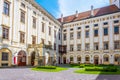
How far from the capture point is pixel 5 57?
78.9 ft

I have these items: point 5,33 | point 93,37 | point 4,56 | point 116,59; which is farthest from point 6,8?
point 116,59

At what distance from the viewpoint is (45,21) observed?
1476 inches

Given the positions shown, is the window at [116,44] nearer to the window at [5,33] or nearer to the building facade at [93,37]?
the building facade at [93,37]

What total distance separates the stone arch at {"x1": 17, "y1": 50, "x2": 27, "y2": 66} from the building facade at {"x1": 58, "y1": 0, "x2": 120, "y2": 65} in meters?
18.4

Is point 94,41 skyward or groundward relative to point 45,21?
groundward

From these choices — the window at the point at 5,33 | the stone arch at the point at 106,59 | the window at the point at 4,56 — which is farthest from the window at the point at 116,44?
the window at the point at 4,56

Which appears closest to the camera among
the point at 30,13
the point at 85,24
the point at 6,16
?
the point at 6,16

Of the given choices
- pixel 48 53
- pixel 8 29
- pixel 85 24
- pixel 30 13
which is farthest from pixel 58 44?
pixel 8 29

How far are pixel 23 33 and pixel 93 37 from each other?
19.6 m

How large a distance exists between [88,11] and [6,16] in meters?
27.9

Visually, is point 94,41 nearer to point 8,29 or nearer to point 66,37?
point 66,37

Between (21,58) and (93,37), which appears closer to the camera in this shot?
(21,58)

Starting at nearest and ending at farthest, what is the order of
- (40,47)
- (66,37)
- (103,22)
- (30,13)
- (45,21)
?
(40,47) < (30,13) < (45,21) < (103,22) < (66,37)

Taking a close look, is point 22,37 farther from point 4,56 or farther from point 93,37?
point 93,37
